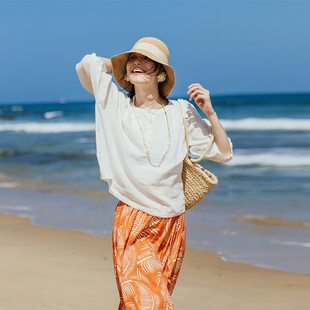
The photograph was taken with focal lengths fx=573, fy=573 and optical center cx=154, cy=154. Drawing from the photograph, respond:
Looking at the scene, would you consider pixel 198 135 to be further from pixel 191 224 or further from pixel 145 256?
pixel 191 224

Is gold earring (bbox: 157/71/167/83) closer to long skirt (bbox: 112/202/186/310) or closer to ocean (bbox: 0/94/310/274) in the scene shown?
long skirt (bbox: 112/202/186/310)

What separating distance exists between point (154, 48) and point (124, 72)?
24 cm

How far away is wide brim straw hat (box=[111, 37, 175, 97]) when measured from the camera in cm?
276

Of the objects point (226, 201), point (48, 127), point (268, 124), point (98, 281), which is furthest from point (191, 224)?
point (48, 127)

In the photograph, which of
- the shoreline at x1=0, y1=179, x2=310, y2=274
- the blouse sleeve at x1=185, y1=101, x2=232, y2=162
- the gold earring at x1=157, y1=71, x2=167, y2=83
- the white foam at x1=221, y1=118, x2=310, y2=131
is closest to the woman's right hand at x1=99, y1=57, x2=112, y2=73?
the gold earring at x1=157, y1=71, x2=167, y2=83

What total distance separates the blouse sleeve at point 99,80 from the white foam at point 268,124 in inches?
825

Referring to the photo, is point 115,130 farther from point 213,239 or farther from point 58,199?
point 58,199

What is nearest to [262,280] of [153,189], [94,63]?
[153,189]

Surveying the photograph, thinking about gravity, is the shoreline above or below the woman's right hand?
below

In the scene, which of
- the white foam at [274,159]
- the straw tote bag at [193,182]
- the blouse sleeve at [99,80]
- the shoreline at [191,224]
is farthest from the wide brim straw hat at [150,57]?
the white foam at [274,159]

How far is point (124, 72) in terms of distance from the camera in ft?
9.66

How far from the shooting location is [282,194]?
9039 mm

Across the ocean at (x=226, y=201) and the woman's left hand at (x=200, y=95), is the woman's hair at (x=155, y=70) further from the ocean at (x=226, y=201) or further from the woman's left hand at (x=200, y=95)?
the ocean at (x=226, y=201)

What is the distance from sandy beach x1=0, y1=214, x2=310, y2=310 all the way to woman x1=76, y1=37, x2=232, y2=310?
1693 millimetres
